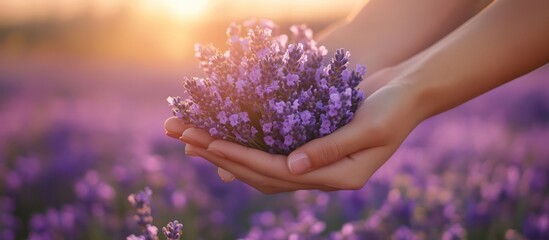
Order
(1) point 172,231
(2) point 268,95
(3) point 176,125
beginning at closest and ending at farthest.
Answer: (1) point 172,231, (2) point 268,95, (3) point 176,125

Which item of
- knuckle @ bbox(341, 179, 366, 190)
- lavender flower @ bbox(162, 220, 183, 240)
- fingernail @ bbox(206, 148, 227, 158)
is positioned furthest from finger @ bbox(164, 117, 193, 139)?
knuckle @ bbox(341, 179, 366, 190)

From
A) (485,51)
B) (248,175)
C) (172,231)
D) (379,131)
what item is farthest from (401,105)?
(172,231)

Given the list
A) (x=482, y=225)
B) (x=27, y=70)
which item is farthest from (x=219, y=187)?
(x=27, y=70)

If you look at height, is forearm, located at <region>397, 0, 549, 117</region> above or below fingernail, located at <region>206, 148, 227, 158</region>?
above

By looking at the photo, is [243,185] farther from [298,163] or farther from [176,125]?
[298,163]

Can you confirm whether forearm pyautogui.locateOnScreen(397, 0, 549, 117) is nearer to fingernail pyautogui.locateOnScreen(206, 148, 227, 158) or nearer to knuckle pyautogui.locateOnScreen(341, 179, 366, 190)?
knuckle pyautogui.locateOnScreen(341, 179, 366, 190)

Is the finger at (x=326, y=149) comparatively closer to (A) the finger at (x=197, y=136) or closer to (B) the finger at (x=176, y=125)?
(A) the finger at (x=197, y=136)
